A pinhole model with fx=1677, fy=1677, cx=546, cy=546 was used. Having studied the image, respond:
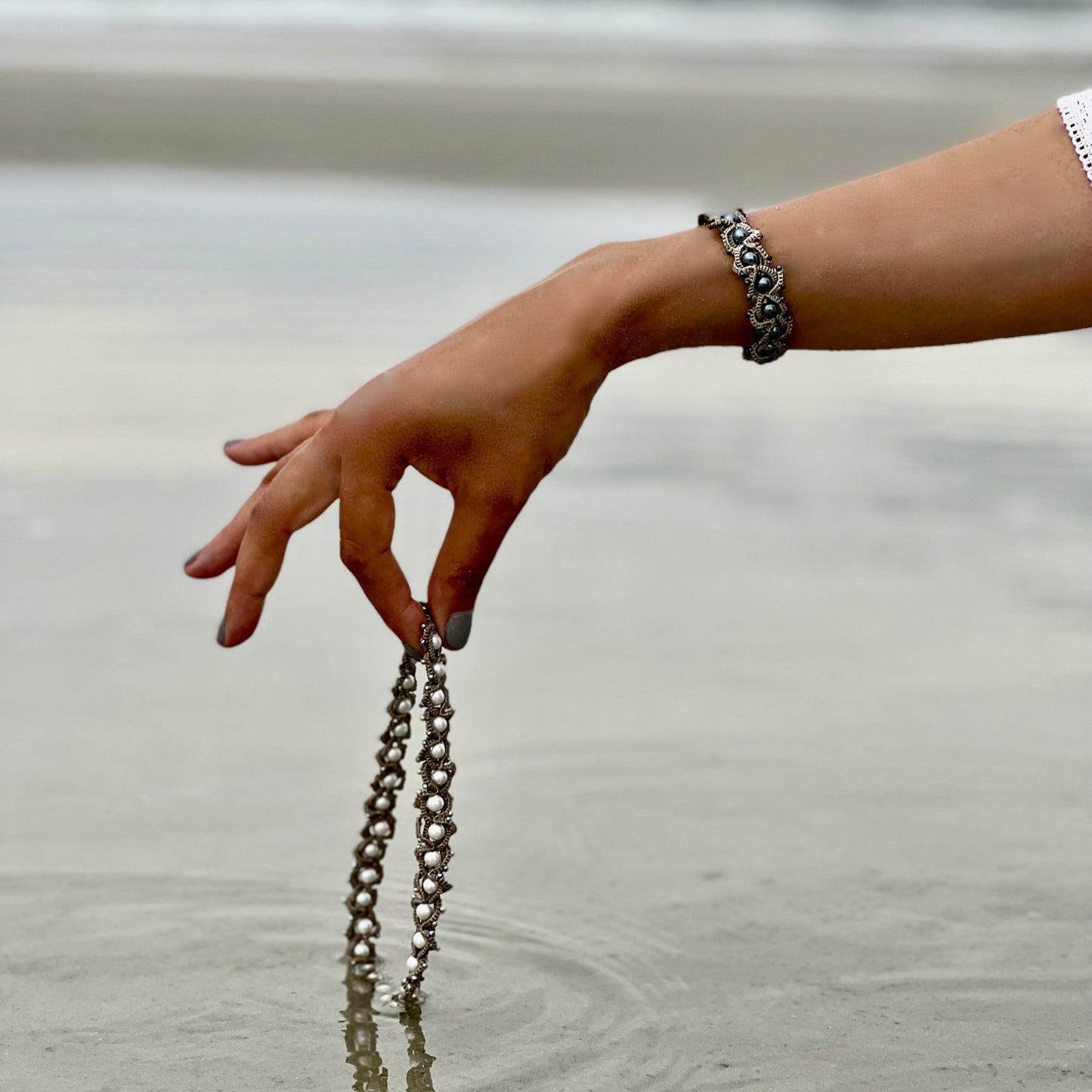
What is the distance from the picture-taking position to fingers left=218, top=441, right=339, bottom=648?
126 cm

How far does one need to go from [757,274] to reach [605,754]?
863 millimetres

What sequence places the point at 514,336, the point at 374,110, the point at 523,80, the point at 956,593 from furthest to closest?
the point at 523,80 → the point at 374,110 → the point at 956,593 → the point at 514,336

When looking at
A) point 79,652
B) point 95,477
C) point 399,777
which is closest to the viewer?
point 399,777

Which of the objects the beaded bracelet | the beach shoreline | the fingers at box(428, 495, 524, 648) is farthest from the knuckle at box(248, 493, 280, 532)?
the beach shoreline

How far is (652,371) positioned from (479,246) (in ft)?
5.68

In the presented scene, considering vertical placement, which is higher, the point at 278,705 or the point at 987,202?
the point at 987,202

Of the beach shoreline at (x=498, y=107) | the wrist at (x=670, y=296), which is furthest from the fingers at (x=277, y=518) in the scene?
the beach shoreline at (x=498, y=107)

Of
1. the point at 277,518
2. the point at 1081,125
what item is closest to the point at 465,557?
the point at 277,518

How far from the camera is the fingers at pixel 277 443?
56.7 inches

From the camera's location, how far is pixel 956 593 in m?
2.57

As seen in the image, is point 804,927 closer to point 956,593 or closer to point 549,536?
point 956,593

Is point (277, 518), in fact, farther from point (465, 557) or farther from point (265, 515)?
point (465, 557)

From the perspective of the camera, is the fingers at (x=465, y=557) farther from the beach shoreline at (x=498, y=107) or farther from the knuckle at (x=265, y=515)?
the beach shoreline at (x=498, y=107)

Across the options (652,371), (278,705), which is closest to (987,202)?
(278,705)
